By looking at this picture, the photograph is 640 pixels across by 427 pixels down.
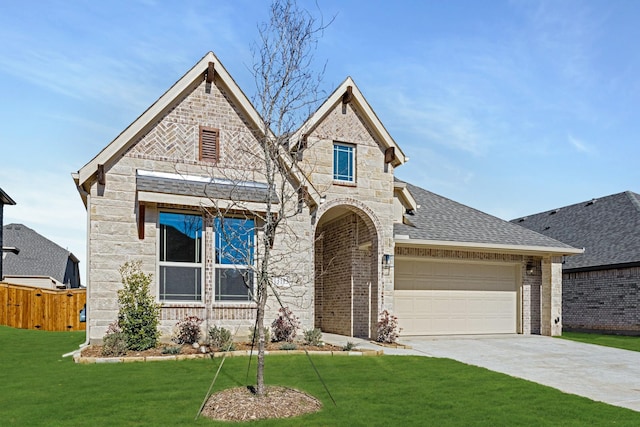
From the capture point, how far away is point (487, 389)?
9805mm

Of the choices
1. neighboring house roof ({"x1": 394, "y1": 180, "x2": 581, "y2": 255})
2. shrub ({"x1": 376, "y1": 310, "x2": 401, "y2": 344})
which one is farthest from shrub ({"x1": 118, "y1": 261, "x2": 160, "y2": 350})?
neighboring house roof ({"x1": 394, "y1": 180, "x2": 581, "y2": 255})

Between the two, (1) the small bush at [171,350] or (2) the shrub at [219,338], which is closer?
(1) the small bush at [171,350]

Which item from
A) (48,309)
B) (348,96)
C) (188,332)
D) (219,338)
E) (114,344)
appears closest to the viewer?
(114,344)

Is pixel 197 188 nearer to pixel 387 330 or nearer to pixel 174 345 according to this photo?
pixel 174 345

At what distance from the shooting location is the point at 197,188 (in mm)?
14016

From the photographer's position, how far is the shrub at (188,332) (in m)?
13.6

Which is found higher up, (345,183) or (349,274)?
(345,183)

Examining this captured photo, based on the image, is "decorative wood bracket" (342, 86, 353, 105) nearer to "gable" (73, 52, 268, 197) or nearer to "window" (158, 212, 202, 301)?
"gable" (73, 52, 268, 197)

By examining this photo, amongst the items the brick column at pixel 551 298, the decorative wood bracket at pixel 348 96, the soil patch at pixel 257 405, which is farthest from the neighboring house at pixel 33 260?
the soil patch at pixel 257 405

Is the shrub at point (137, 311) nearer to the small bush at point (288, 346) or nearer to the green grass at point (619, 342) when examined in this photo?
the small bush at point (288, 346)

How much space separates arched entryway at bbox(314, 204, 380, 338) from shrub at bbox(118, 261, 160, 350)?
17.4 ft

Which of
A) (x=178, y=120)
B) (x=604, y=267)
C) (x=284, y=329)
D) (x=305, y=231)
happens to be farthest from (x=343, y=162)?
(x=604, y=267)

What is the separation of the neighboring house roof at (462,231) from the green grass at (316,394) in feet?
19.5

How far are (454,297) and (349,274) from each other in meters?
3.97
